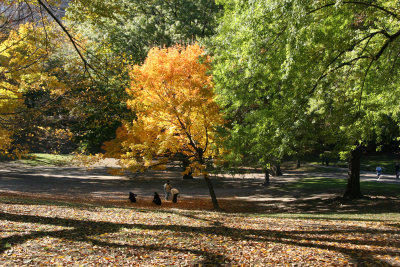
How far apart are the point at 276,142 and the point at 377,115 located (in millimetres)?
5188

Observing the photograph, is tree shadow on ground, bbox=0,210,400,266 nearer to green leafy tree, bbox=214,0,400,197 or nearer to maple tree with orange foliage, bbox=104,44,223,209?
green leafy tree, bbox=214,0,400,197

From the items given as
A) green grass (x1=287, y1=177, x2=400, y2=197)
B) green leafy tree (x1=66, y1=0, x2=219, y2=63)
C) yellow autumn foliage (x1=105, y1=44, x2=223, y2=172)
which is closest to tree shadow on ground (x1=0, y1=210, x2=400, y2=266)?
yellow autumn foliage (x1=105, y1=44, x2=223, y2=172)

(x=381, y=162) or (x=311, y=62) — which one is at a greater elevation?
(x=311, y=62)

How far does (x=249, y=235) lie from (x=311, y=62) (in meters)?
5.91

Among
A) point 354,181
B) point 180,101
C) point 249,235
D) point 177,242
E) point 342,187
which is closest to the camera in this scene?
point 177,242

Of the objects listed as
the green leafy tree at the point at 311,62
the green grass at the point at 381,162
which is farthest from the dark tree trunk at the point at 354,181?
the green grass at the point at 381,162

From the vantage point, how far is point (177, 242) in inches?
290

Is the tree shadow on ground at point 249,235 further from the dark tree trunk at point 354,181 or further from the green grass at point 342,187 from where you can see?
Answer: the green grass at point 342,187

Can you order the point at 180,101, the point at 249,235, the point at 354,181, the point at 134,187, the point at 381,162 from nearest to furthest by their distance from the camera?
the point at 249,235 < the point at 180,101 < the point at 354,181 < the point at 134,187 < the point at 381,162

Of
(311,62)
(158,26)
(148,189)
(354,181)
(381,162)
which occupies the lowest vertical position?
(148,189)

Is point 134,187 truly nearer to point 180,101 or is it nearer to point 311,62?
point 180,101

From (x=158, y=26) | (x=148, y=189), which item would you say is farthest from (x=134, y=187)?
(x=158, y=26)

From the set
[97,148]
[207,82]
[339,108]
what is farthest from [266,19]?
[97,148]

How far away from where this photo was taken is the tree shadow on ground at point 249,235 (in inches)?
267
